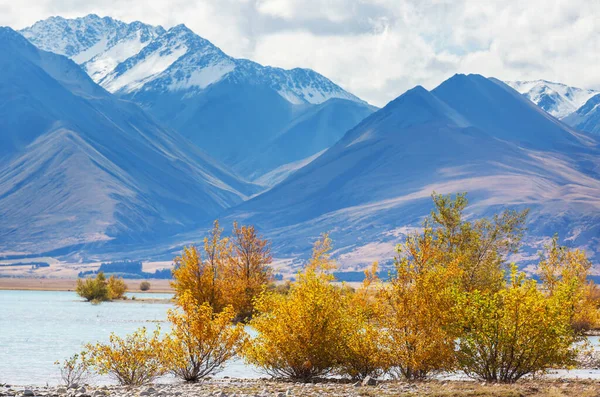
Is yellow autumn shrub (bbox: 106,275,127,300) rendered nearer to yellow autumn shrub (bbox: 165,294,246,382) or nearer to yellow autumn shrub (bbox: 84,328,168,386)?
yellow autumn shrub (bbox: 165,294,246,382)

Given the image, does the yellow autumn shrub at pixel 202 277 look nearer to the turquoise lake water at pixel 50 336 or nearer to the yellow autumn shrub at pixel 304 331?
the turquoise lake water at pixel 50 336

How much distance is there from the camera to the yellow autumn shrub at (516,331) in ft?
127

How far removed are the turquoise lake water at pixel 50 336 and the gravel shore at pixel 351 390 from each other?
10.2 m

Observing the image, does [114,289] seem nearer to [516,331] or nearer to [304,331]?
[304,331]

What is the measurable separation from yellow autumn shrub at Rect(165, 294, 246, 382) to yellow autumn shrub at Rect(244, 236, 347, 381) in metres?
1.75

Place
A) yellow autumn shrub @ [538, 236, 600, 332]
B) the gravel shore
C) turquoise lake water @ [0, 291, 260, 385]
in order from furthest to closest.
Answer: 1. yellow autumn shrub @ [538, 236, 600, 332]
2. turquoise lake water @ [0, 291, 260, 385]
3. the gravel shore

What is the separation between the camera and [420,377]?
141ft

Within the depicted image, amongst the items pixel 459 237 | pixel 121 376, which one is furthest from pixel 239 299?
pixel 121 376

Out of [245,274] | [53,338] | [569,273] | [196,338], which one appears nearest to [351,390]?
[196,338]

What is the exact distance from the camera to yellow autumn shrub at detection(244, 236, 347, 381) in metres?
42.4

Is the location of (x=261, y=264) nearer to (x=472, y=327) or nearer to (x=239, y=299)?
(x=239, y=299)

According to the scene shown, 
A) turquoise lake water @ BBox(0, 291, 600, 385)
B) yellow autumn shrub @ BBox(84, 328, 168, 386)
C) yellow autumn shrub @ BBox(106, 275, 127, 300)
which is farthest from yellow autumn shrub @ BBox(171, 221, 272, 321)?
yellow autumn shrub @ BBox(106, 275, 127, 300)

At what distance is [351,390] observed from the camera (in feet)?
125

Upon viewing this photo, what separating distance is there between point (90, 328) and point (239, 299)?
68.6 feet
